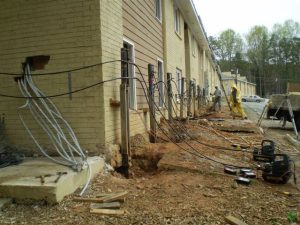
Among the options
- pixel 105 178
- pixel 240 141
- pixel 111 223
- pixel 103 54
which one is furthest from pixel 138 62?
pixel 111 223

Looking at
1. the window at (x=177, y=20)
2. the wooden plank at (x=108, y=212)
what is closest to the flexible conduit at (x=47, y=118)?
the wooden plank at (x=108, y=212)

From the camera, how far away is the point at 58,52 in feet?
22.2

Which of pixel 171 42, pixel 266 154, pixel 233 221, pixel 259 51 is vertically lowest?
pixel 233 221

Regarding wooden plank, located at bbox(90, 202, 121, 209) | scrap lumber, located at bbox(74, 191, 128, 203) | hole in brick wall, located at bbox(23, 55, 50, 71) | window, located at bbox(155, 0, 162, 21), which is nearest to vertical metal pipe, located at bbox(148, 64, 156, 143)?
hole in brick wall, located at bbox(23, 55, 50, 71)

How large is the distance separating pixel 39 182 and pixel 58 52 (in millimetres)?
2796

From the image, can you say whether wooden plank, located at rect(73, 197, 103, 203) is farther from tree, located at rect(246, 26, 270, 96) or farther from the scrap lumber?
tree, located at rect(246, 26, 270, 96)

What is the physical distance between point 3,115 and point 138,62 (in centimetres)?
380

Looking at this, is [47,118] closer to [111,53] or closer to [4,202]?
[111,53]

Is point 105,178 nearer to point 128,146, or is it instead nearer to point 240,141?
point 128,146

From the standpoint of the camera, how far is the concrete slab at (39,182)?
4.73m

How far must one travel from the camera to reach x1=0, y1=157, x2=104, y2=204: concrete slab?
15.5 feet

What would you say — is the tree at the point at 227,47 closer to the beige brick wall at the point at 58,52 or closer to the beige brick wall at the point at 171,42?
the beige brick wall at the point at 171,42

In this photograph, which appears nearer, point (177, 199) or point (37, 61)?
point (177, 199)

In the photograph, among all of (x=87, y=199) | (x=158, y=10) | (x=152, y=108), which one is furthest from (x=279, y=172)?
(x=158, y=10)
